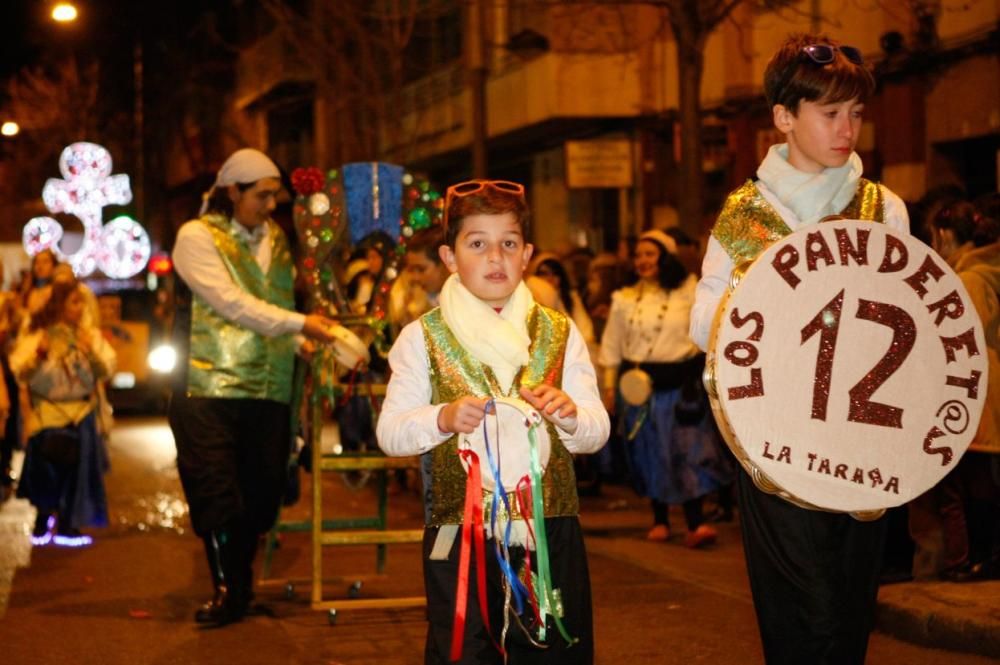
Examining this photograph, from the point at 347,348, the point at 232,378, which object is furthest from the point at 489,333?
the point at 232,378

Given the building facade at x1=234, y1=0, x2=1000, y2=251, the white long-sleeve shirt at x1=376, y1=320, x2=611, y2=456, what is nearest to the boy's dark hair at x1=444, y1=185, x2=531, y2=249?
the white long-sleeve shirt at x1=376, y1=320, x2=611, y2=456

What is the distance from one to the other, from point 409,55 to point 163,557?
26471 mm

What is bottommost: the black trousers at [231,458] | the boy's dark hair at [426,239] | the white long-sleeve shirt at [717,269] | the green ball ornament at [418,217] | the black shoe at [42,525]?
the black shoe at [42,525]

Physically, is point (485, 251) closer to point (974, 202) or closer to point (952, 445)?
point (952, 445)

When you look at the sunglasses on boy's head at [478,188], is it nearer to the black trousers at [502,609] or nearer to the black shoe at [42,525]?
the black trousers at [502,609]

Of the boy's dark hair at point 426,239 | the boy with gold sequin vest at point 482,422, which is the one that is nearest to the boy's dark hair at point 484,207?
the boy with gold sequin vest at point 482,422

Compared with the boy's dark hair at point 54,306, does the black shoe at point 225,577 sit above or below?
below

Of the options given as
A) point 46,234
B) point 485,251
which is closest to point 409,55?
point 46,234

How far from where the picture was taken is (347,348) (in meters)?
7.56

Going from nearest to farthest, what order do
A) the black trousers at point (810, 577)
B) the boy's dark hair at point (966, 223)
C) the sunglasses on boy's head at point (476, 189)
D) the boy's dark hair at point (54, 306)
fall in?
the black trousers at point (810, 577)
the sunglasses on boy's head at point (476, 189)
the boy's dark hair at point (966, 223)
the boy's dark hair at point (54, 306)

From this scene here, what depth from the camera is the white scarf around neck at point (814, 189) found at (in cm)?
432

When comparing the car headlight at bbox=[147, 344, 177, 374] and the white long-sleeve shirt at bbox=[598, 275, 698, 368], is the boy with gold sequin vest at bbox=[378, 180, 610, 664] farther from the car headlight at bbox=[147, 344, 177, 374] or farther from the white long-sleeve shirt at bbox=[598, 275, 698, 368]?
the car headlight at bbox=[147, 344, 177, 374]

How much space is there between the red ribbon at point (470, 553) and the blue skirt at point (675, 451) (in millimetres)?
6305

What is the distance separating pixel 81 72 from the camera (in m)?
51.8
